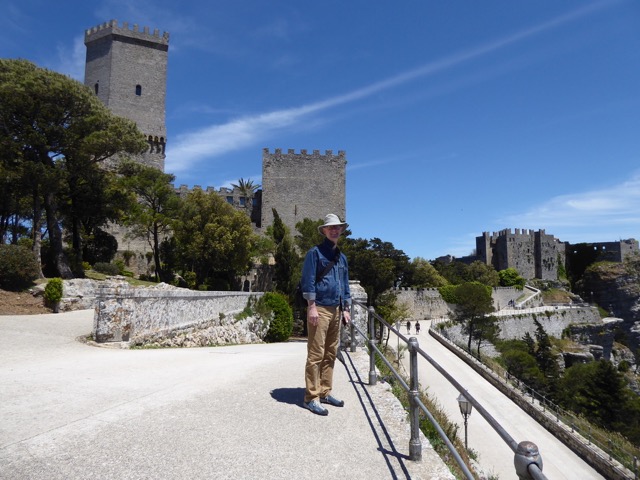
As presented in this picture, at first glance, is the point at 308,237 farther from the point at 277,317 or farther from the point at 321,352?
the point at 321,352

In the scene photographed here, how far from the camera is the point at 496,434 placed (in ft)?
55.9

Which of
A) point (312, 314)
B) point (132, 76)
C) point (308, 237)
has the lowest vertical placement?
point (312, 314)

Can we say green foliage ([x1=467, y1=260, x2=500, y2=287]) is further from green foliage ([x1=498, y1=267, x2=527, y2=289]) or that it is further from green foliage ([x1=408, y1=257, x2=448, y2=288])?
green foliage ([x1=408, y1=257, x2=448, y2=288])

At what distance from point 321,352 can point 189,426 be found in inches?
55.0

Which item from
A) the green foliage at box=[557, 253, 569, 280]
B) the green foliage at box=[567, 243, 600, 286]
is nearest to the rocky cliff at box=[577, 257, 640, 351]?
the green foliage at box=[557, 253, 569, 280]

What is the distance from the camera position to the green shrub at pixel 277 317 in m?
15.8

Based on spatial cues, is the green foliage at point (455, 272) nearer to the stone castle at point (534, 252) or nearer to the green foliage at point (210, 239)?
the stone castle at point (534, 252)

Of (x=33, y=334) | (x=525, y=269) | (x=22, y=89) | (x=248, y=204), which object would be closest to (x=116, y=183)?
(x=22, y=89)

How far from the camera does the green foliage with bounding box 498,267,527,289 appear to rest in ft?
209

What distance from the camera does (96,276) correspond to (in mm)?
24094

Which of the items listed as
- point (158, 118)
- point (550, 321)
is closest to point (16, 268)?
point (158, 118)

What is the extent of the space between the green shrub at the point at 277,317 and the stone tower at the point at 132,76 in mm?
34148

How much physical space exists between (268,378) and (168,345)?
512 cm

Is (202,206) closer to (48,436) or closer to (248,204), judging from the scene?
(248,204)
